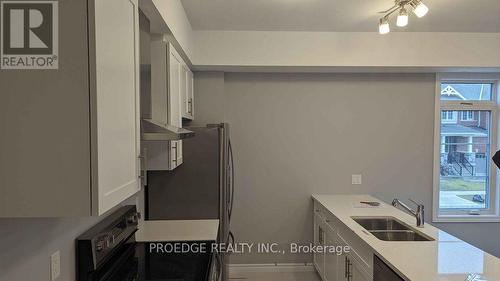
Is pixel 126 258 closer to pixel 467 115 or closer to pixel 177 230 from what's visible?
pixel 177 230

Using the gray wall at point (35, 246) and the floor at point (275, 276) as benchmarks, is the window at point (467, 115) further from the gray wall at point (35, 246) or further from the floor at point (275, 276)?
the gray wall at point (35, 246)

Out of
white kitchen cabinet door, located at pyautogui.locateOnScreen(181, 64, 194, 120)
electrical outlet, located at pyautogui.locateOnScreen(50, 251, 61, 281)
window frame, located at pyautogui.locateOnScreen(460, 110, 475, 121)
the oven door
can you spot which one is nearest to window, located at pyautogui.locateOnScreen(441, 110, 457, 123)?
window frame, located at pyautogui.locateOnScreen(460, 110, 475, 121)

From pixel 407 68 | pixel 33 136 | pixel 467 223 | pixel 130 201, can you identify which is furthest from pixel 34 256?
pixel 467 223

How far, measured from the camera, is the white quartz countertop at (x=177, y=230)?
2238 millimetres

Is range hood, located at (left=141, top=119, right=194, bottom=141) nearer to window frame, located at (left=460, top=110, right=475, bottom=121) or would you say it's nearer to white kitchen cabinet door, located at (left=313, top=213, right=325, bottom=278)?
white kitchen cabinet door, located at (left=313, top=213, right=325, bottom=278)

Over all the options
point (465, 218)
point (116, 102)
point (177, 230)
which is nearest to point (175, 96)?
point (177, 230)

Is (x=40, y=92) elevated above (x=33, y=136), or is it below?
above

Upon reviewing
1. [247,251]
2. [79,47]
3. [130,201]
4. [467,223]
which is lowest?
[247,251]

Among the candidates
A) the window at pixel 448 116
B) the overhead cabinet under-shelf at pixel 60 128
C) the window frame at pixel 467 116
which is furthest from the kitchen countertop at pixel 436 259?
the window frame at pixel 467 116

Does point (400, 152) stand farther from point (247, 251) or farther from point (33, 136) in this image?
point (33, 136)

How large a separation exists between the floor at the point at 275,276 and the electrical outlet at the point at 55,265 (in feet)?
8.11

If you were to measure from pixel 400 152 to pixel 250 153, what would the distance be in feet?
5.60

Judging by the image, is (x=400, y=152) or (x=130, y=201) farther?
(x=400, y=152)

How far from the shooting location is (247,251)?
3.81m
